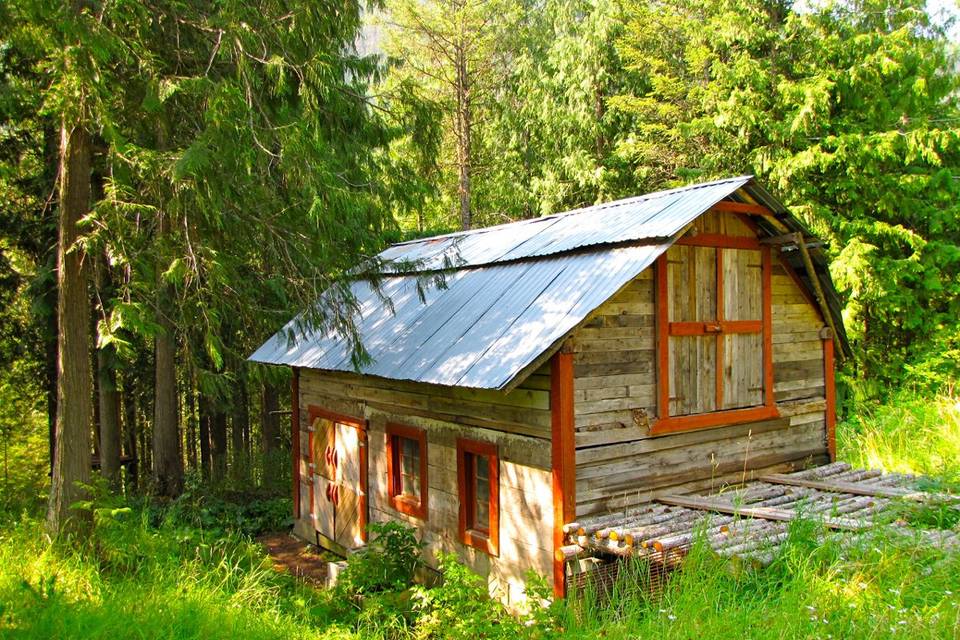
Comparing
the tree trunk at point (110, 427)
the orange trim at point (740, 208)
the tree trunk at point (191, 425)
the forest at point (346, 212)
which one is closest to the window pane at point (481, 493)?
the forest at point (346, 212)

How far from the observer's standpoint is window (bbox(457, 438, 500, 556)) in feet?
26.2

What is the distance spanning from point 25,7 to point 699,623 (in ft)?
25.7

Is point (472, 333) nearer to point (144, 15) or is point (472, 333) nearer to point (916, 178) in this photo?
point (144, 15)

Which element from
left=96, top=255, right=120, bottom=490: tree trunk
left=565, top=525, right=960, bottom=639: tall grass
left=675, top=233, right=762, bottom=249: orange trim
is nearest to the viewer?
left=565, top=525, right=960, bottom=639: tall grass

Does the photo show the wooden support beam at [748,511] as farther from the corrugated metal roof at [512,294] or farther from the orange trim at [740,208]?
the orange trim at [740,208]

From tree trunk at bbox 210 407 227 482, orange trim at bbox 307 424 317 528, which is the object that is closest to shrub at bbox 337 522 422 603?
orange trim at bbox 307 424 317 528

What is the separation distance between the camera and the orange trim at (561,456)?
700 cm

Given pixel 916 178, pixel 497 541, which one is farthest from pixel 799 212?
pixel 497 541

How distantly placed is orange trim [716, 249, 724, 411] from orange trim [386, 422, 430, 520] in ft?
12.0

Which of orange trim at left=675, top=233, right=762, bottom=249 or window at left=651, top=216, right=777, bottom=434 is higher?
orange trim at left=675, top=233, right=762, bottom=249

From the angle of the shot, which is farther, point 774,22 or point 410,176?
point 774,22

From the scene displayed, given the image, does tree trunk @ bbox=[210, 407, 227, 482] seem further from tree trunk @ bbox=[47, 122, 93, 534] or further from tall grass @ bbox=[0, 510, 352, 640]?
tall grass @ bbox=[0, 510, 352, 640]

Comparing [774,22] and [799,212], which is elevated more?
[774,22]

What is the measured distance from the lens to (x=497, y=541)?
25.7ft
